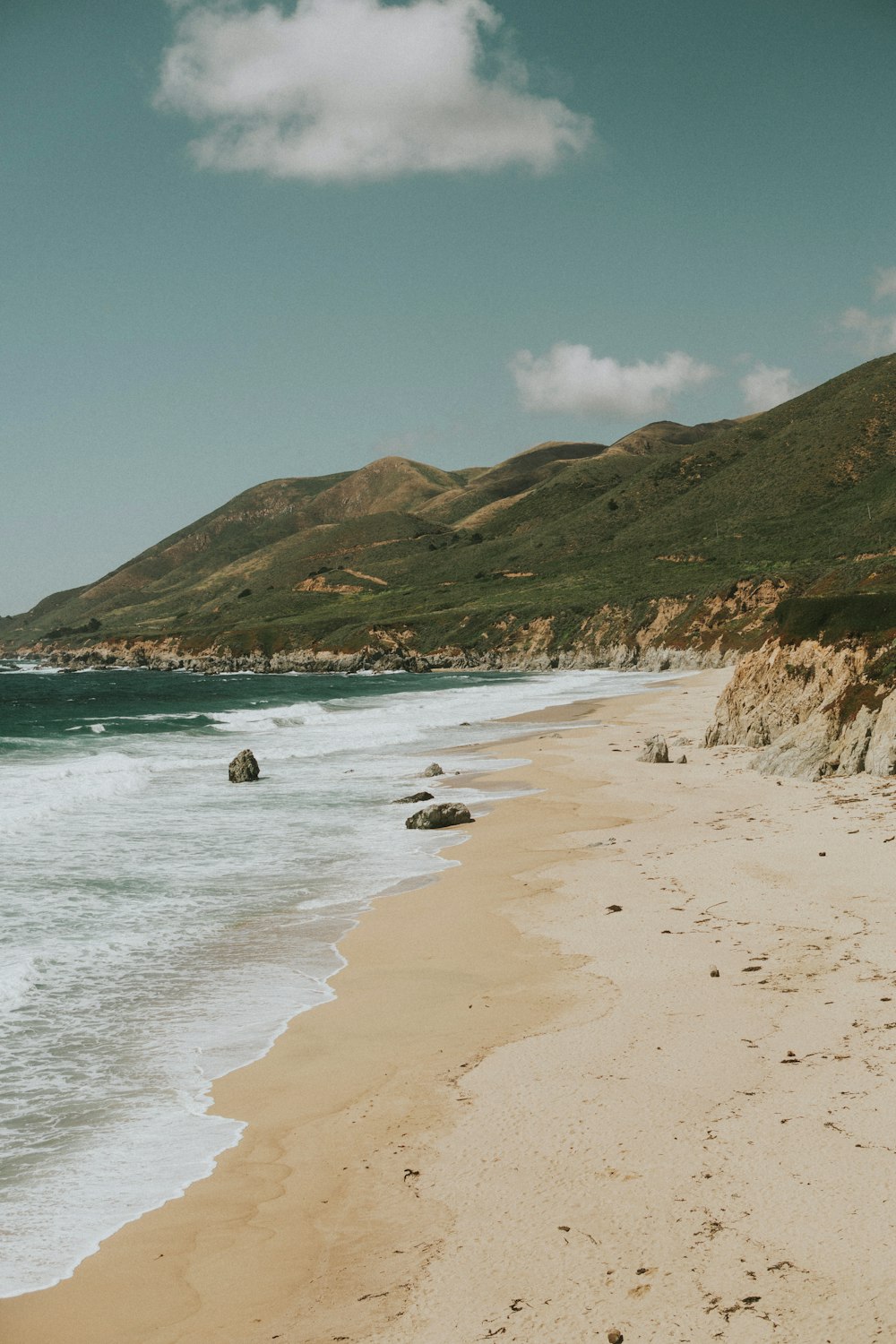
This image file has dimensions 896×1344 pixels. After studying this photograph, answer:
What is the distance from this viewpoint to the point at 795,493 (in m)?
142

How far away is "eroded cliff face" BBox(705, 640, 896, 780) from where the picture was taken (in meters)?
22.8

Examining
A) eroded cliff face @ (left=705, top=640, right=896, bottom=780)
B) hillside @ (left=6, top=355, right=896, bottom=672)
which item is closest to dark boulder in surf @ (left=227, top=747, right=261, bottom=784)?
eroded cliff face @ (left=705, top=640, right=896, bottom=780)

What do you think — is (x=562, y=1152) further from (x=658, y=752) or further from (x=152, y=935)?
(x=658, y=752)

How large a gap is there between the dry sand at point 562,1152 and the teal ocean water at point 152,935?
0.54 meters

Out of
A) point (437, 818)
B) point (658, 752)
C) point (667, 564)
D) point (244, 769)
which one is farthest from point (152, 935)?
point (667, 564)

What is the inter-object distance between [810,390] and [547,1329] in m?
188

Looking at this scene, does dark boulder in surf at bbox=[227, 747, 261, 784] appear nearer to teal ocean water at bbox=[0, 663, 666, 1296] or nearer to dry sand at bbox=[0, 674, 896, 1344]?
teal ocean water at bbox=[0, 663, 666, 1296]

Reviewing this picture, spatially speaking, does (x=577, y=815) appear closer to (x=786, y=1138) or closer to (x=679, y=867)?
(x=679, y=867)

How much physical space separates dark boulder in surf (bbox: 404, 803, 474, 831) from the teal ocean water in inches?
25.8

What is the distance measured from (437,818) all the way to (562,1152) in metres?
15.2

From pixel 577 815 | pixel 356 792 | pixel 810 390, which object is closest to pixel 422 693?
pixel 356 792

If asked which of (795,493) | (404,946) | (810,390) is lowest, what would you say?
(404,946)

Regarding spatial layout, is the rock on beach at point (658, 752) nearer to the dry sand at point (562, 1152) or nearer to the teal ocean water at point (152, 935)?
the teal ocean water at point (152, 935)

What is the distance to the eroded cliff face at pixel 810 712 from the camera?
22.8m
